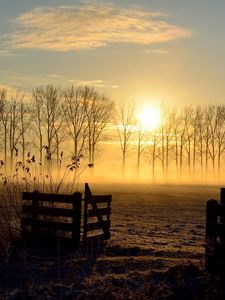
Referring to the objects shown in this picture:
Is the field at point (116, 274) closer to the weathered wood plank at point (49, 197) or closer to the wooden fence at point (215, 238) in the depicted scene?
the wooden fence at point (215, 238)

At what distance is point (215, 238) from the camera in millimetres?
10055

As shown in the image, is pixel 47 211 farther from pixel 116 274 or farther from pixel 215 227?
pixel 215 227

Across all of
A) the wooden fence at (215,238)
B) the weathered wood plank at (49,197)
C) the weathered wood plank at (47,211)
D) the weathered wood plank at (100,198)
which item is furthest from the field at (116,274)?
the weathered wood plank at (49,197)

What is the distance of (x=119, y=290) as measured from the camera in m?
9.05

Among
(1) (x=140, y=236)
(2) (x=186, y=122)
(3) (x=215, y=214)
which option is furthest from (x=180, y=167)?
(3) (x=215, y=214)

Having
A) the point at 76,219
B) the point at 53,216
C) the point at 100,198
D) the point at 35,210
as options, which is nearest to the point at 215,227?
the point at 76,219

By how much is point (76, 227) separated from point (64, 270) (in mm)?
3054

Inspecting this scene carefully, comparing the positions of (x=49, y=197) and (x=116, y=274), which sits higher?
(x=49, y=197)

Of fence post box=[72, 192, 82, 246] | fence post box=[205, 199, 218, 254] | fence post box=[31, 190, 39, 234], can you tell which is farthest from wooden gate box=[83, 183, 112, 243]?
fence post box=[205, 199, 218, 254]

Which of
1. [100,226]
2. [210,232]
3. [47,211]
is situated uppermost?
[47,211]

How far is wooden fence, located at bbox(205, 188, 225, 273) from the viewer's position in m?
9.66

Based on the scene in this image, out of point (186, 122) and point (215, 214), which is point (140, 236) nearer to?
point (215, 214)

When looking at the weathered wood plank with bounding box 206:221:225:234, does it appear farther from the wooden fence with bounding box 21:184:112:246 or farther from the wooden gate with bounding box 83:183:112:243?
the wooden gate with bounding box 83:183:112:243

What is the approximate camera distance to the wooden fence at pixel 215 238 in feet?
31.7
